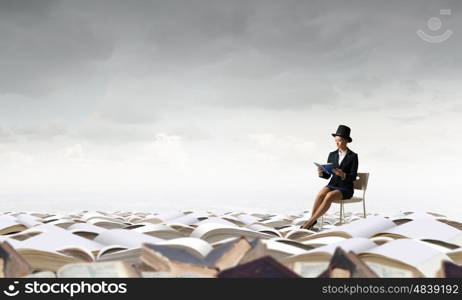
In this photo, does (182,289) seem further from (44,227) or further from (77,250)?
(44,227)

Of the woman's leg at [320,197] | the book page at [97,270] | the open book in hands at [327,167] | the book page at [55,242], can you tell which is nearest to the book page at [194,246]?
the book page at [97,270]

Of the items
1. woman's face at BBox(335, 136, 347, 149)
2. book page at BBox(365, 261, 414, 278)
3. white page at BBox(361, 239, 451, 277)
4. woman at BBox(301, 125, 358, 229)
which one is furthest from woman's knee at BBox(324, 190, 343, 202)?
book page at BBox(365, 261, 414, 278)

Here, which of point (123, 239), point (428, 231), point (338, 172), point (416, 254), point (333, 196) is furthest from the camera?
point (333, 196)

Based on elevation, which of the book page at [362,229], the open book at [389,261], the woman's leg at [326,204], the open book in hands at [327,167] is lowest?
the open book at [389,261]

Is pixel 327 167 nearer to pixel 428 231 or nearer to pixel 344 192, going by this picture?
pixel 344 192

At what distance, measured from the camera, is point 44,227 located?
8.68 feet

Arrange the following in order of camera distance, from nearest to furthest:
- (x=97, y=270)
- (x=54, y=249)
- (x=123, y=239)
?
(x=97, y=270)
(x=54, y=249)
(x=123, y=239)

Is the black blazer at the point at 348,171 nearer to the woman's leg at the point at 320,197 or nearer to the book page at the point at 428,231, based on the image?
the woman's leg at the point at 320,197

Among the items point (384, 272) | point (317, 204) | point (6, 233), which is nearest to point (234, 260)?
point (384, 272)

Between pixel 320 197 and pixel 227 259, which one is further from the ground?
pixel 320 197

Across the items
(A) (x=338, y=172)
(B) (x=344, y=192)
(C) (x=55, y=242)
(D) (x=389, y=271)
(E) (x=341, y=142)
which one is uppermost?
(E) (x=341, y=142)

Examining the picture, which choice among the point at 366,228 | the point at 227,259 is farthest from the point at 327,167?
the point at 227,259

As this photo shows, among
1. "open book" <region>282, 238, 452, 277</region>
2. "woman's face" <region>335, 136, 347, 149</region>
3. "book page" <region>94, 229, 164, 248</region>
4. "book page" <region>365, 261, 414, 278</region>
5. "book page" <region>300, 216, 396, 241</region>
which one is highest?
"woman's face" <region>335, 136, 347, 149</region>

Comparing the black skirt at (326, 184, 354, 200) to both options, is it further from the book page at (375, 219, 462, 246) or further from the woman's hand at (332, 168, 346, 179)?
the book page at (375, 219, 462, 246)
